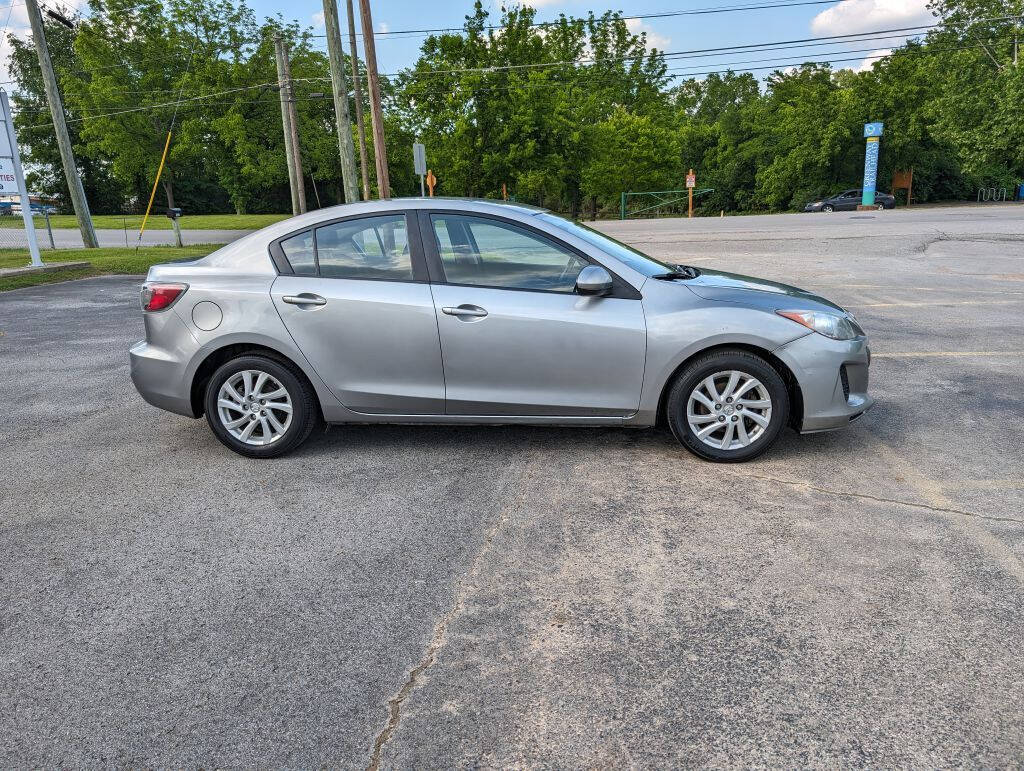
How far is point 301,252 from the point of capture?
15.9 feet

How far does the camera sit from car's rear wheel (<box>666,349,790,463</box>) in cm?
447

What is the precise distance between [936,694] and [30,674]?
3.08 meters

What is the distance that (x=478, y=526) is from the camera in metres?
3.84

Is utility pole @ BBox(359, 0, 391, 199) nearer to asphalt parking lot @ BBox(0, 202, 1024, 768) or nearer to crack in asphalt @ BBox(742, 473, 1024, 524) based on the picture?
asphalt parking lot @ BBox(0, 202, 1024, 768)

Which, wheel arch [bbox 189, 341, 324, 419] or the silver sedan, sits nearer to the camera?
the silver sedan

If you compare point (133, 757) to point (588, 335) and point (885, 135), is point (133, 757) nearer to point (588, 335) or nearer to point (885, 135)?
point (588, 335)

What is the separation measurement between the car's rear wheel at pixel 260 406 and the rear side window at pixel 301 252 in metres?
0.60

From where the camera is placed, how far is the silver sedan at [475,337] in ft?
14.7

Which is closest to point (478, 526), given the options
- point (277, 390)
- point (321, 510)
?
point (321, 510)

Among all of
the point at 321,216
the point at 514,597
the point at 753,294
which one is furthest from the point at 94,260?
the point at 514,597

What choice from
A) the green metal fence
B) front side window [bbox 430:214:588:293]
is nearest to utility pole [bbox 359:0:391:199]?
front side window [bbox 430:214:588:293]

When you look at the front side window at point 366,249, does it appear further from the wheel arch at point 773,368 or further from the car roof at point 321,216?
the wheel arch at point 773,368

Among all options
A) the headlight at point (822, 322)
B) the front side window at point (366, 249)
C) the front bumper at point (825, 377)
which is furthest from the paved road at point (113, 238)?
the front bumper at point (825, 377)

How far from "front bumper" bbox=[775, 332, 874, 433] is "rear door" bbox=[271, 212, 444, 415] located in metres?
2.11
